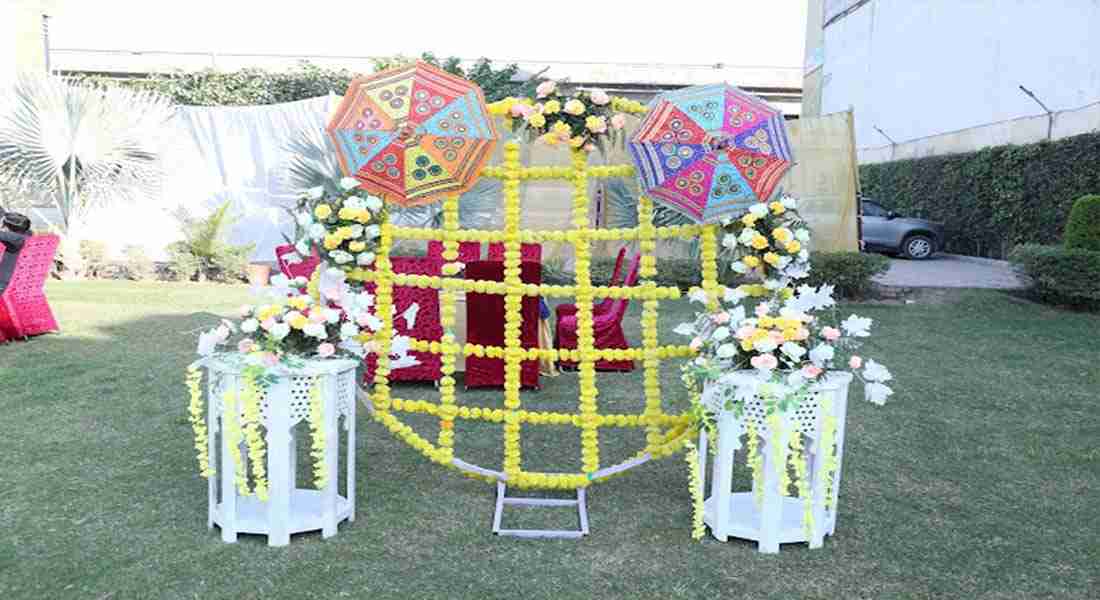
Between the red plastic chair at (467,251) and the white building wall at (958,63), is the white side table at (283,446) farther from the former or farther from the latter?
the white building wall at (958,63)

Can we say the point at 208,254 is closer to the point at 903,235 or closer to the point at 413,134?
the point at 413,134

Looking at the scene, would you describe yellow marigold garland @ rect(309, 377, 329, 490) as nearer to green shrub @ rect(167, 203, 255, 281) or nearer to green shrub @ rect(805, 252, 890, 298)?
green shrub @ rect(805, 252, 890, 298)

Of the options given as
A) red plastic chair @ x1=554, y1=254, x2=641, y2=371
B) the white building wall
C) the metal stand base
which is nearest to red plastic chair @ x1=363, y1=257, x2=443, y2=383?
red plastic chair @ x1=554, y1=254, x2=641, y2=371

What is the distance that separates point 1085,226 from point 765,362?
8.24 m

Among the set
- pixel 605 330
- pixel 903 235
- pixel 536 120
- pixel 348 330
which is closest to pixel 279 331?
pixel 348 330

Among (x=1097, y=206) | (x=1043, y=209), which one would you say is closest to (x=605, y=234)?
(x=1097, y=206)

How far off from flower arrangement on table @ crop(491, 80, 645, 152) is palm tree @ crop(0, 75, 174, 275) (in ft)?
32.8

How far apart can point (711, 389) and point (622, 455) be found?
140 cm

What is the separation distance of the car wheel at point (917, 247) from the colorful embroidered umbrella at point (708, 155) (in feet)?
46.1

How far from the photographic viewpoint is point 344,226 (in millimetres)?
3420

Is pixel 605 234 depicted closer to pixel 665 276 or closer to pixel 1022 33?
pixel 665 276

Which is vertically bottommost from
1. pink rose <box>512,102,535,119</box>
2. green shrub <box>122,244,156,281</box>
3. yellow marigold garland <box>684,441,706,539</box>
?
yellow marigold garland <box>684,441,706,539</box>

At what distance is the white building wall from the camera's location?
14.0 m

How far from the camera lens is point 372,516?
3518 mm
